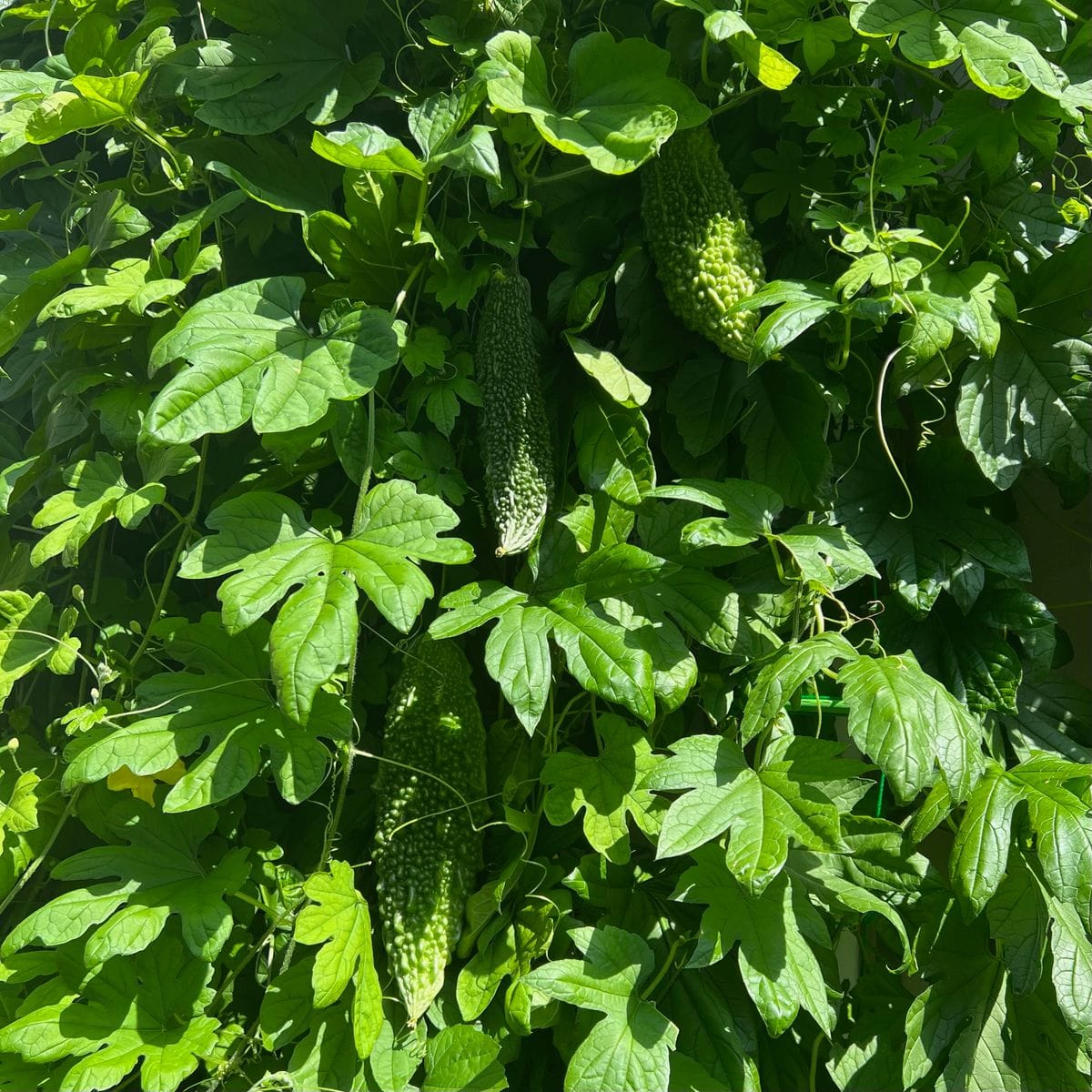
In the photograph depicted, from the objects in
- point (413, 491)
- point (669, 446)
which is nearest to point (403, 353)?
point (413, 491)

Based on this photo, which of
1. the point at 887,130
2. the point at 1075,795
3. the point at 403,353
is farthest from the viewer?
the point at 887,130

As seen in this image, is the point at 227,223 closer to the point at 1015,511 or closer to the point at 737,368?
the point at 737,368

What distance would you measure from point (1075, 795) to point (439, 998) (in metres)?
0.76

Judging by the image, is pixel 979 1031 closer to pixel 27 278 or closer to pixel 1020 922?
pixel 1020 922

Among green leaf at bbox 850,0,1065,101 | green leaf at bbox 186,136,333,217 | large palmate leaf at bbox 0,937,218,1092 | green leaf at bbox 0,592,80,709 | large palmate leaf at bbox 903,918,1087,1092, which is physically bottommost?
large palmate leaf at bbox 903,918,1087,1092

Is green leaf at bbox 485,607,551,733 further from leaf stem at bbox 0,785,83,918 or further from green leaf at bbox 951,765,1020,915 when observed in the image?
leaf stem at bbox 0,785,83,918

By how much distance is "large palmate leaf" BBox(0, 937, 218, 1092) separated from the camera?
3.48 ft

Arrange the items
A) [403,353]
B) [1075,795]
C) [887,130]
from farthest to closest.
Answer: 1. [887,130]
2. [403,353]
3. [1075,795]

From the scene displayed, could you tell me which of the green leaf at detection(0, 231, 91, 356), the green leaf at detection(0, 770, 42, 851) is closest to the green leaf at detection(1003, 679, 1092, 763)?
the green leaf at detection(0, 770, 42, 851)

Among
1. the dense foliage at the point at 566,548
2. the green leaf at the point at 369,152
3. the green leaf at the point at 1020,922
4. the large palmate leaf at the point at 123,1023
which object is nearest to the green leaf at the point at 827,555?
the dense foliage at the point at 566,548

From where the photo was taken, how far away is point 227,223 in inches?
53.9

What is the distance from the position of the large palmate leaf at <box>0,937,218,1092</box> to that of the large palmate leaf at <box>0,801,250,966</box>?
6 cm

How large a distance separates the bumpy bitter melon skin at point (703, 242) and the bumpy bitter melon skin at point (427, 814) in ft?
1.66

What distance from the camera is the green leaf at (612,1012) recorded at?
1.03m
